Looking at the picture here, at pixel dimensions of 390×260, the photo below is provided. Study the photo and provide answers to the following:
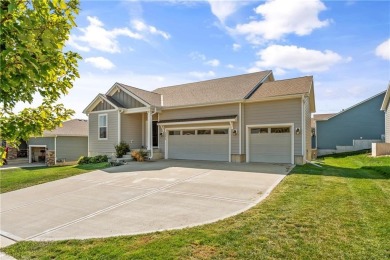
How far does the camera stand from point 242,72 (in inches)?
760

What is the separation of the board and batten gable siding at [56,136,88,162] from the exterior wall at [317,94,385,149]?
25.3m

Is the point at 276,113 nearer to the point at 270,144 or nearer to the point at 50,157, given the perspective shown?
the point at 270,144

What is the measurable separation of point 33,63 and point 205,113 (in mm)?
13704

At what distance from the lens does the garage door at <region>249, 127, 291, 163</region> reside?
1366 centimetres

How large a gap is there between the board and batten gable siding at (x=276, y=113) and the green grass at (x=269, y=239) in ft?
24.2

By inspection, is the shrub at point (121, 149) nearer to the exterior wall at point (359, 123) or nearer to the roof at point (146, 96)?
the roof at point (146, 96)

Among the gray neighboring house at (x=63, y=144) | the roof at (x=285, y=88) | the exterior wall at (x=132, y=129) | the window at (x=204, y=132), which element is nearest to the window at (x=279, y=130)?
the roof at (x=285, y=88)

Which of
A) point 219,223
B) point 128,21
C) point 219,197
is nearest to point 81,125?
point 128,21

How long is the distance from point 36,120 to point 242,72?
17.4 metres

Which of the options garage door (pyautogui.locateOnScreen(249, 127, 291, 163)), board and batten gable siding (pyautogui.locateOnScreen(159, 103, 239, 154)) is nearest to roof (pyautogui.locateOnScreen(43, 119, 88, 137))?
board and batten gable siding (pyautogui.locateOnScreen(159, 103, 239, 154))

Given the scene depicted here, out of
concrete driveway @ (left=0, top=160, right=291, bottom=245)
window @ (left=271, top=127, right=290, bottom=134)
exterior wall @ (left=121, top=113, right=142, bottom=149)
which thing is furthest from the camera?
exterior wall @ (left=121, top=113, right=142, bottom=149)

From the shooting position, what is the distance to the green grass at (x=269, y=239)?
3.84 metres

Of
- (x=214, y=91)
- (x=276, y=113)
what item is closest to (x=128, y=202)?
(x=276, y=113)

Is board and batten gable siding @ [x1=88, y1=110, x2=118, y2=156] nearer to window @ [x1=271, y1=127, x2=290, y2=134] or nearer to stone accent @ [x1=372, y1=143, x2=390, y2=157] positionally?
window @ [x1=271, y1=127, x2=290, y2=134]
